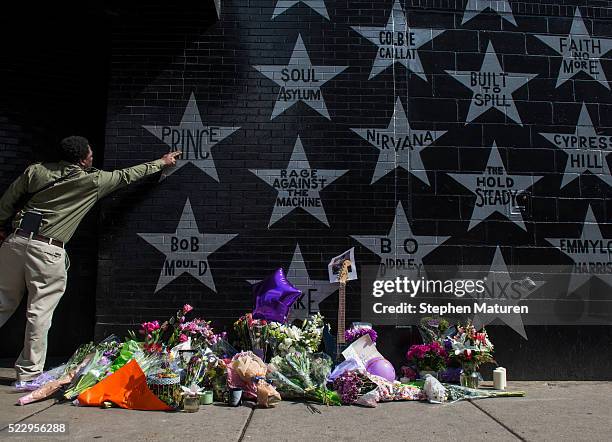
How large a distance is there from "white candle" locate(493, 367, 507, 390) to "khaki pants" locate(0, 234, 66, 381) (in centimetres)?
402

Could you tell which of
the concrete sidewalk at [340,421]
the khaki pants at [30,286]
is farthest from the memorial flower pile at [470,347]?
the khaki pants at [30,286]

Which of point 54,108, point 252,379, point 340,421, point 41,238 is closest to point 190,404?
point 252,379

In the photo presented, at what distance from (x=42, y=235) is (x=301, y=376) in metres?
2.55

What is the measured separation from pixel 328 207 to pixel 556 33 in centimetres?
310

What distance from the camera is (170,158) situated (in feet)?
17.9

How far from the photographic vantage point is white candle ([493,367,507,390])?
5.00 metres

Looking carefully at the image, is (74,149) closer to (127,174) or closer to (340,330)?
(127,174)

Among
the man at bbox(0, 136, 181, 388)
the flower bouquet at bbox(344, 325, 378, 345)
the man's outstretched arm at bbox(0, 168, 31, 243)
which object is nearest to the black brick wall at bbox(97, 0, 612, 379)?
the flower bouquet at bbox(344, 325, 378, 345)

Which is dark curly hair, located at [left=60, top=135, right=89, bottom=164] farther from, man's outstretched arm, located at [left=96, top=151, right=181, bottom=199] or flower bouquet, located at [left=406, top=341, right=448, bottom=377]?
flower bouquet, located at [left=406, top=341, right=448, bottom=377]

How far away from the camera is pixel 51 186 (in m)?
4.84

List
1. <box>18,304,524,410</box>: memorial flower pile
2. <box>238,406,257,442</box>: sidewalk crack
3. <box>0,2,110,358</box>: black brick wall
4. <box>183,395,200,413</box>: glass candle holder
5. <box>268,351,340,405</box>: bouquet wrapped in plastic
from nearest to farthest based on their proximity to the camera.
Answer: <box>238,406,257,442</box>: sidewalk crack, <box>183,395,200,413</box>: glass candle holder, <box>18,304,524,410</box>: memorial flower pile, <box>268,351,340,405</box>: bouquet wrapped in plastic, <box>0,2,110,358</box>: black brick wall

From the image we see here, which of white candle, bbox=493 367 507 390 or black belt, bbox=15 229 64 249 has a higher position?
black belt, bbox=15 229 64 249

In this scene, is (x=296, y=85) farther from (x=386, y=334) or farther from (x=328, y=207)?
(x=386, y=334)

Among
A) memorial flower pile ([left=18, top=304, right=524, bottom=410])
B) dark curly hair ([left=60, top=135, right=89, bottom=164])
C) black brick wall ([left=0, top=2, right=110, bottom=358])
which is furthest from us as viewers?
black brick wall ([left=0, top=2, right=110, bottom=358])
